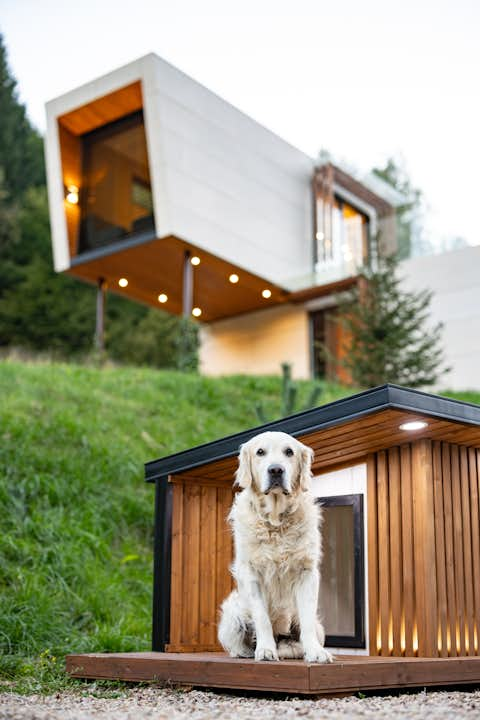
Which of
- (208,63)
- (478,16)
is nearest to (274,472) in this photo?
(208,63)

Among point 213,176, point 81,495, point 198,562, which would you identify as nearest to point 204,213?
point 213,176

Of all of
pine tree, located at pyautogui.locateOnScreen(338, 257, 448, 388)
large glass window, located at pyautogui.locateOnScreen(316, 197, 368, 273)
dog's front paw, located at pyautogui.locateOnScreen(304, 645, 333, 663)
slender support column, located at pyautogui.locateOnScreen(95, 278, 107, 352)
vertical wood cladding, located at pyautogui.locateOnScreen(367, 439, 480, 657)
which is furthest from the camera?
large glass window, located at pyautogui.locateOnScreen(316, 197, 368, 273)

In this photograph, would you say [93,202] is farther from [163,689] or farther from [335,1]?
[163,689]

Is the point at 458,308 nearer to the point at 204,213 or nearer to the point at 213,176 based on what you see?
the point at 204,213

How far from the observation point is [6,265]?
3127 cm

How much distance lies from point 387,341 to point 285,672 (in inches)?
524

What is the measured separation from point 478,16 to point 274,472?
18320 millimetres

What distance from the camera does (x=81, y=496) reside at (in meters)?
10.6

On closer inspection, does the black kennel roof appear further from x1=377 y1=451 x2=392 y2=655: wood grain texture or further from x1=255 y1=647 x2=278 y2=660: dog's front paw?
x1=255 y1=647 x2=278 y2=660: dog's front paw

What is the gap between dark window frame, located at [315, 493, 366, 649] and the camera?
21.2 ft

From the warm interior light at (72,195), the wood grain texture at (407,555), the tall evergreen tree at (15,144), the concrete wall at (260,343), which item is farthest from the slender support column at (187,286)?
the tall evergreen tree at (15,144)

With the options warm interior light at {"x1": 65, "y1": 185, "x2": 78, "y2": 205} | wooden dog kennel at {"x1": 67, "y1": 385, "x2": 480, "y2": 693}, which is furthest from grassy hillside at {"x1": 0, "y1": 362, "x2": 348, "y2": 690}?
warm interior light at {"x1": 65, "y1": 185, "x2": 78, "y2": 205}

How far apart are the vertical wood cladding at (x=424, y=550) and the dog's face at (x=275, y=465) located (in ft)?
4.36

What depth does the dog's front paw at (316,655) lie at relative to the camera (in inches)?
187
